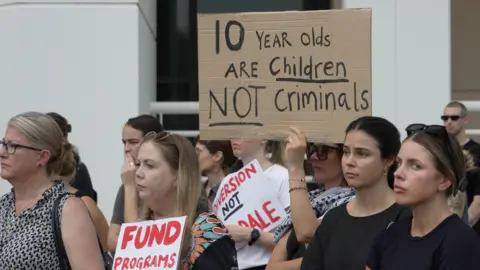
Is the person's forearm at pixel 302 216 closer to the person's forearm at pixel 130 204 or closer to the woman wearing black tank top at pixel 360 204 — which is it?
the woman wearing black tank top at pixel 360 204

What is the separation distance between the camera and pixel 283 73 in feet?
17.1

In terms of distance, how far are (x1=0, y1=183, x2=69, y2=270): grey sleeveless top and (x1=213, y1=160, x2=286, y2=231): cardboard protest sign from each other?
6.37 feet

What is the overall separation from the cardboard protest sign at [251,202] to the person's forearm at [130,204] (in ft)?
2.11

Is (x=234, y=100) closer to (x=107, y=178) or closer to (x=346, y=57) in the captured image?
(x=346, y=57)

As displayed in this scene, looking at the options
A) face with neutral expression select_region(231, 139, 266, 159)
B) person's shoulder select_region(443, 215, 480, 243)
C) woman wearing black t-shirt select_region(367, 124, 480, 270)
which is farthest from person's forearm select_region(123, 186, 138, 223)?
person's shoulder select_region(443, 215, 480, 243)

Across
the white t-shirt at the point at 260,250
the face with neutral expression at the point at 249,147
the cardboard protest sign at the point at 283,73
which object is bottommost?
the white t-shirt at the point at 260,250

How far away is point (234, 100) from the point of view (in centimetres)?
522

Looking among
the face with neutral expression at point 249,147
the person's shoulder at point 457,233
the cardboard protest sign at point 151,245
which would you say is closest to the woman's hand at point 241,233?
the face with neutral expression at point 249,147

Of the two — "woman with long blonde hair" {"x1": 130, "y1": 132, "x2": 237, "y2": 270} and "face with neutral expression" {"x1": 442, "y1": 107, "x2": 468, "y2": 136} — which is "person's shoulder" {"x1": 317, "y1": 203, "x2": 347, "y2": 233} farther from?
"face with neutral expression" {"x1": 442, "y1": 107, "x2": 468, "y2": 136}

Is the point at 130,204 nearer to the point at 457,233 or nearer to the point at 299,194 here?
the point at 299,194

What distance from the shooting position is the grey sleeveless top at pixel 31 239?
4.18 meters

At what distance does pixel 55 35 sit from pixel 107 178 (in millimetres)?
1354

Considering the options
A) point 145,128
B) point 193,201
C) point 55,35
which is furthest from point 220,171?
point 193,201

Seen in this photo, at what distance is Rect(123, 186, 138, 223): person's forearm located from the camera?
5.74m
